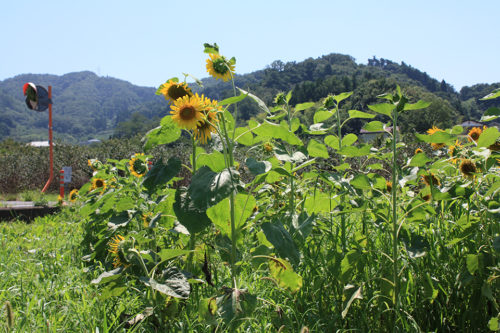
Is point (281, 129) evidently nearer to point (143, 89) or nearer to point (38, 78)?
point (143, 89)

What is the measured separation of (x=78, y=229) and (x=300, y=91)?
6072cm

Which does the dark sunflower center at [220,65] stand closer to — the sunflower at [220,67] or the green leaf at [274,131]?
the sunflower at [220,67]

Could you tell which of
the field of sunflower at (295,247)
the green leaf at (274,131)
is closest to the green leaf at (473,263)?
the field of sunflower at (295,247)

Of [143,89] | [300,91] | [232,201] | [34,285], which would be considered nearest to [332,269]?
[232,201]

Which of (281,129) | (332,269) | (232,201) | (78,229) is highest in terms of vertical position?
(281,129)

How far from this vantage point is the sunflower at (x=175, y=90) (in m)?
1.18

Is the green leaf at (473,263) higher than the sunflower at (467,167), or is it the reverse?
the sunflower at (467,167)

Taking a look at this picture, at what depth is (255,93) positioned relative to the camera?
5359 centimetres

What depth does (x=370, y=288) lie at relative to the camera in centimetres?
130

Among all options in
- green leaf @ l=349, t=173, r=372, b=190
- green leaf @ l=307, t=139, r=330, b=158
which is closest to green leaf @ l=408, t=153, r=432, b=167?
green leaf @ l=349, t=173, r=372, b=190

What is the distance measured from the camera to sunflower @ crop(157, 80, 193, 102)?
118 cm

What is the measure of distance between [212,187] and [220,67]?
0.43m

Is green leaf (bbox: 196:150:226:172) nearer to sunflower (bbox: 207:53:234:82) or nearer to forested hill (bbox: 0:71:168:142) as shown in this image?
sunflower (bbox: 207:53:234:82)

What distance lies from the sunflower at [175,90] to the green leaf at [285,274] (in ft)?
1.98
